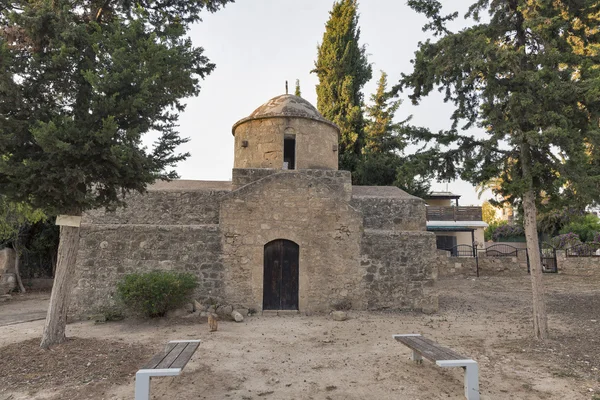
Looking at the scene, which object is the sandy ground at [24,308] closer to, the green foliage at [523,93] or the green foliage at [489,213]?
the green foliage at [523,93]

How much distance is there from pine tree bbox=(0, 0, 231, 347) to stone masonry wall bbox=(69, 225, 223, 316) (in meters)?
3.21

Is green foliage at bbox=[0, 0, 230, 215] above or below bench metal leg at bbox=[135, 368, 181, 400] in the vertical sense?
above

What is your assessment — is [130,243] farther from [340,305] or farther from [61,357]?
[340,305]

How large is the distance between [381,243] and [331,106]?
12183mm

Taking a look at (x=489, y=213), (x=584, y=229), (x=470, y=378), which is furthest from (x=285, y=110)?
(x=489, y=213)

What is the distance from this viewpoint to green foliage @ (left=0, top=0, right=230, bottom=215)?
5.05 m

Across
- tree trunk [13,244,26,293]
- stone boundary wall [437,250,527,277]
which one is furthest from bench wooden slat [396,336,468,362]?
tree trunk [13,244,26,293]

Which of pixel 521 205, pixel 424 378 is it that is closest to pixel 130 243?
pixel 424 378

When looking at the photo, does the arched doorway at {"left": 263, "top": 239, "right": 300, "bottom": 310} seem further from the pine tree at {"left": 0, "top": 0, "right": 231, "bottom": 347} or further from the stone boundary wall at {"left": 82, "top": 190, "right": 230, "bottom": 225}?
the pine tree at {"left": 0, "top": 0, "right": 231, "bottom": 347}

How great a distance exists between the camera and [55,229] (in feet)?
52.7

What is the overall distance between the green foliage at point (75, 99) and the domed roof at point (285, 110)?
540cm

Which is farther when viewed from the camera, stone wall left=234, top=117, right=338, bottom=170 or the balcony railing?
the balcony railing

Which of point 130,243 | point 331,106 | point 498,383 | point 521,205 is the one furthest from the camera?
point 331,106

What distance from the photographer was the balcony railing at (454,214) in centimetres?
2522
